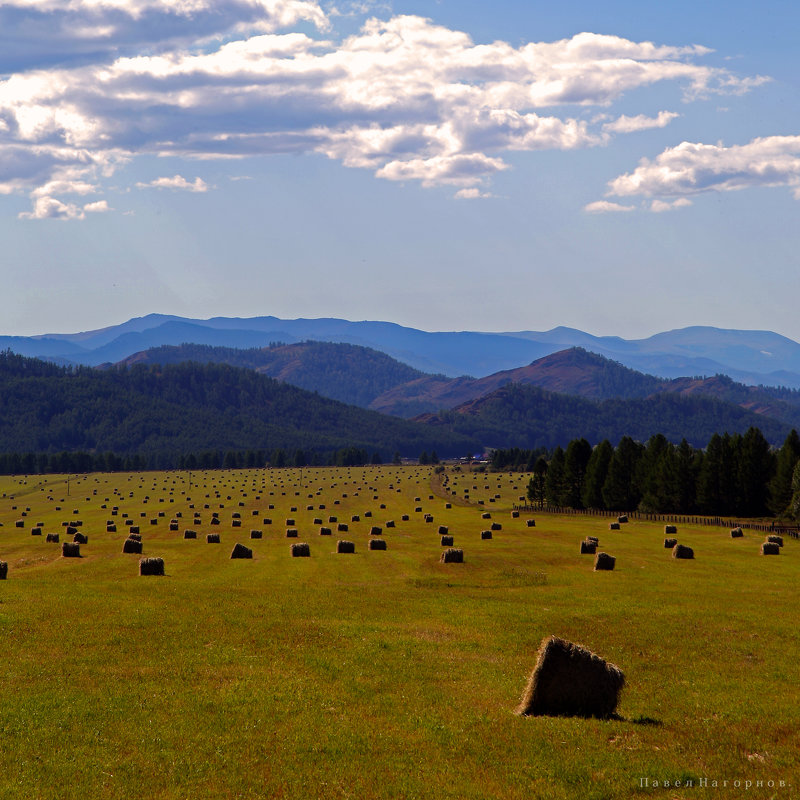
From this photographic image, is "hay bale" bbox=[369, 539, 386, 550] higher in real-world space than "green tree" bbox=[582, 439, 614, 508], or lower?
lower

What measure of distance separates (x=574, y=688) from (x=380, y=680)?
5.92 meters

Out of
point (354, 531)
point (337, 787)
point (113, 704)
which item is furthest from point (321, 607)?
point (354, 531)

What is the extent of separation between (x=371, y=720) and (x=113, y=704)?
260 inches

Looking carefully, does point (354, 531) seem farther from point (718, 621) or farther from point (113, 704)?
point (113, 704)

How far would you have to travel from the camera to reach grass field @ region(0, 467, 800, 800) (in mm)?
17641

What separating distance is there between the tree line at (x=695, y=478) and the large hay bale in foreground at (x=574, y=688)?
96979 mm

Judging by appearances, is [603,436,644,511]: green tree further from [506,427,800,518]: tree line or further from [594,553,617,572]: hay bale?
[594,553,617,572]: hay bale

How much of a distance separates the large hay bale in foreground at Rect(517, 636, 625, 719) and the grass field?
65 centimetres

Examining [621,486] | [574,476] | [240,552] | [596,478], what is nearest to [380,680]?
[240,552]

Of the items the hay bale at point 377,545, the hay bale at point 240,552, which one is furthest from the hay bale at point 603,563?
the hay bale at point 240,552

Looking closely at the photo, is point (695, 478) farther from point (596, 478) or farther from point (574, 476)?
point (574, 476)

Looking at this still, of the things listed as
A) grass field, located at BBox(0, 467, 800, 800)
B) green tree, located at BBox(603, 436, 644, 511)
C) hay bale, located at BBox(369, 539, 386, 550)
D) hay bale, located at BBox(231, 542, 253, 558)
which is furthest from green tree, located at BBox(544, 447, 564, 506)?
hay bale, located at BBox(231, 542, 253, 558)

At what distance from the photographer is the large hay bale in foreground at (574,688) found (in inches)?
831

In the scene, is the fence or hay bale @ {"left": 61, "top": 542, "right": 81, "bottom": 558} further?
the fence
